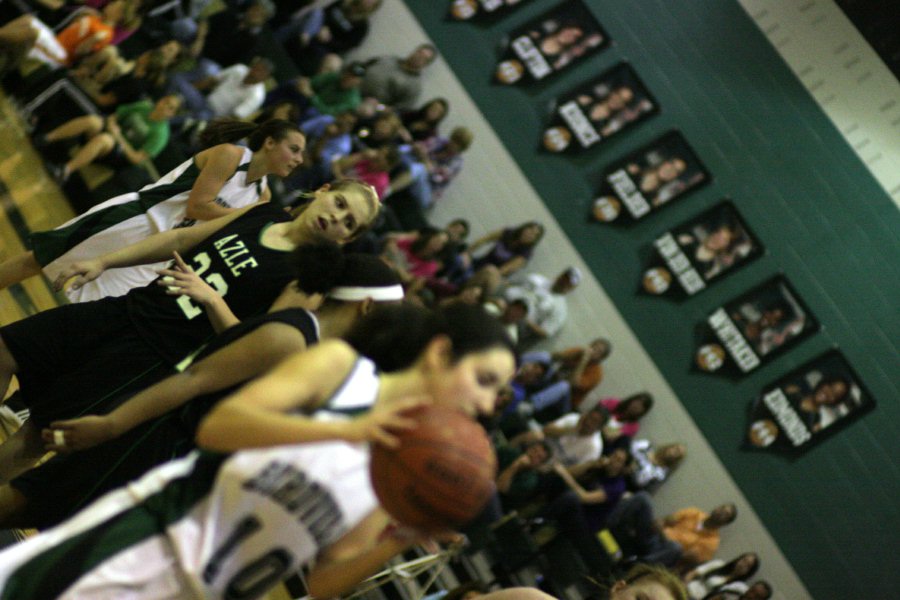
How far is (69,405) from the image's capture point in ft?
11.1

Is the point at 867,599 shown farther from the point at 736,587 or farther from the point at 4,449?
the point at 4,449

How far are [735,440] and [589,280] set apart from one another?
202cm

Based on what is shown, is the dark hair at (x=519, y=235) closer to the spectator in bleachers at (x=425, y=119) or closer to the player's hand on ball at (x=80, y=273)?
the spectator in bleachers at (x=425, y=119)

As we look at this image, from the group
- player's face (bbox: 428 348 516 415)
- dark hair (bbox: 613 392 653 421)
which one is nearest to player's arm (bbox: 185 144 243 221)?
player's face (bbox: 428 348 516 415)

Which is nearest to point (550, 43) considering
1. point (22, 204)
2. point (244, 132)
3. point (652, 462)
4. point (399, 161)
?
point (399, 161)

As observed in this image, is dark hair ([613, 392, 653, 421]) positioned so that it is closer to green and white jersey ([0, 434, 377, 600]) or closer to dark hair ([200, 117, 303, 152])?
dark hair ([200, 117, 303, 152])

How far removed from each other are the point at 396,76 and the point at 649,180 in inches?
107

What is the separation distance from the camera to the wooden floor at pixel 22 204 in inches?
217

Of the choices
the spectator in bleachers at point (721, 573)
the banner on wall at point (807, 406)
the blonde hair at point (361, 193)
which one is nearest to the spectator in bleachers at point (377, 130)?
the banner on wall at point (807, 406)

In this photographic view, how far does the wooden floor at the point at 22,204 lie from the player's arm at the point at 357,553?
11.0 feet

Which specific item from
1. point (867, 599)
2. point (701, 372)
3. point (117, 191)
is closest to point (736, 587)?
point (867, 599)

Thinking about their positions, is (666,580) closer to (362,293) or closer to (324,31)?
(362,293)

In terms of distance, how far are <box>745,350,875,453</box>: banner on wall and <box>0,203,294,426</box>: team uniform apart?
622 centimetres

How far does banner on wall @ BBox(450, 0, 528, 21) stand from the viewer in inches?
371
